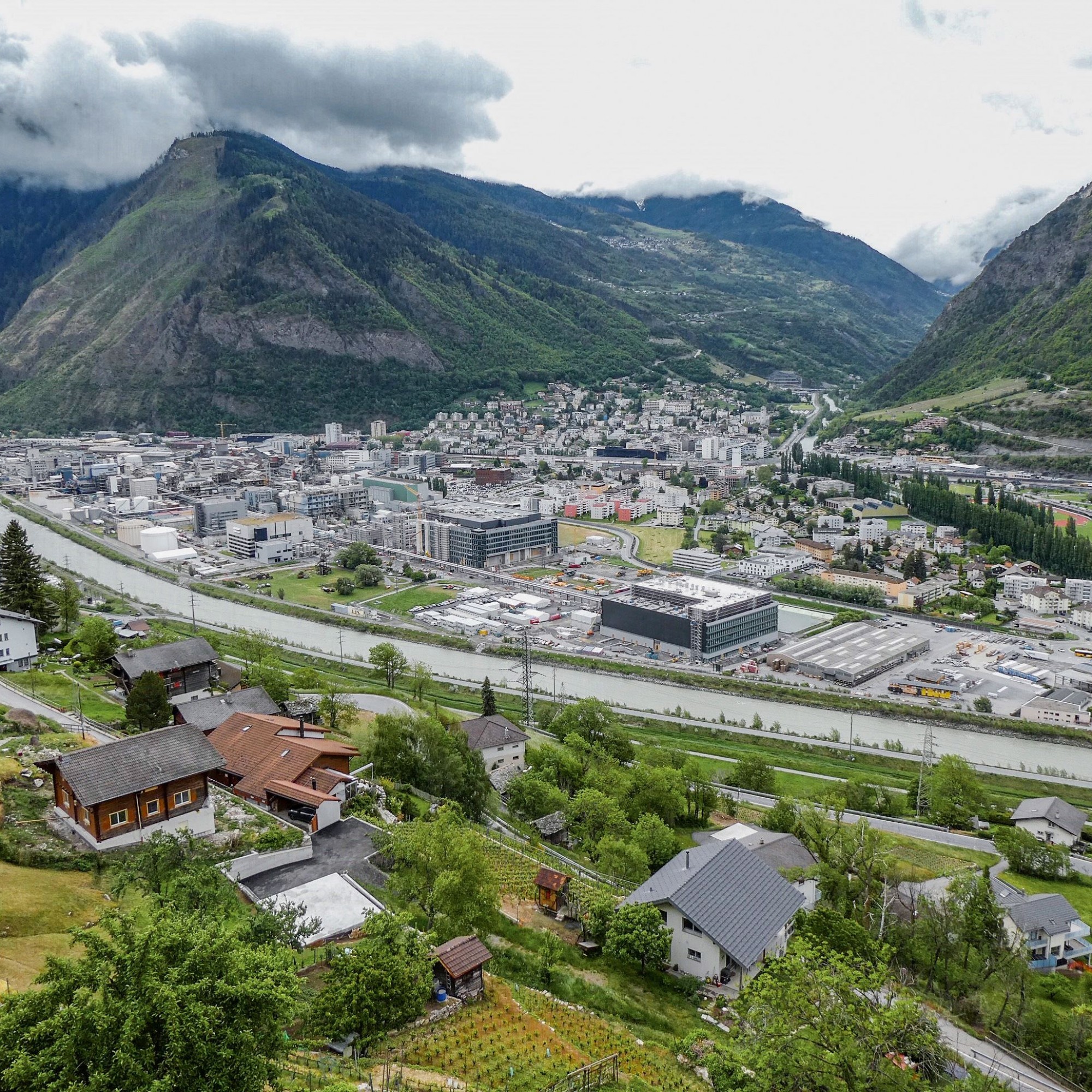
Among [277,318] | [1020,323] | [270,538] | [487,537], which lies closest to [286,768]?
[487,537]

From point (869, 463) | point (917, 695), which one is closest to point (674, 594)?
point (917, 695)

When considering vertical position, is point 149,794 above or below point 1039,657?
above

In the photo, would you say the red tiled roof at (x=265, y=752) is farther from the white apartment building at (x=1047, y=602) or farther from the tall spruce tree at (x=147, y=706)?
the white apartment building at (x=1047, y=602)

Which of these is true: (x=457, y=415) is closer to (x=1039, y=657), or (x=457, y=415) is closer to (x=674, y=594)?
(x=674, y=594)

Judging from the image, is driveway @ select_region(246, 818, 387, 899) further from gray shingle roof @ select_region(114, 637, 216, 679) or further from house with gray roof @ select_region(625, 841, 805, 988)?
gray shingle roof @ select_region(114, 637, 216, 679)

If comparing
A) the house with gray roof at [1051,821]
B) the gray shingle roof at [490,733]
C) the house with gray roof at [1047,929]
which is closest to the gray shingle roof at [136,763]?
the gray shingle roof at [490,733]
